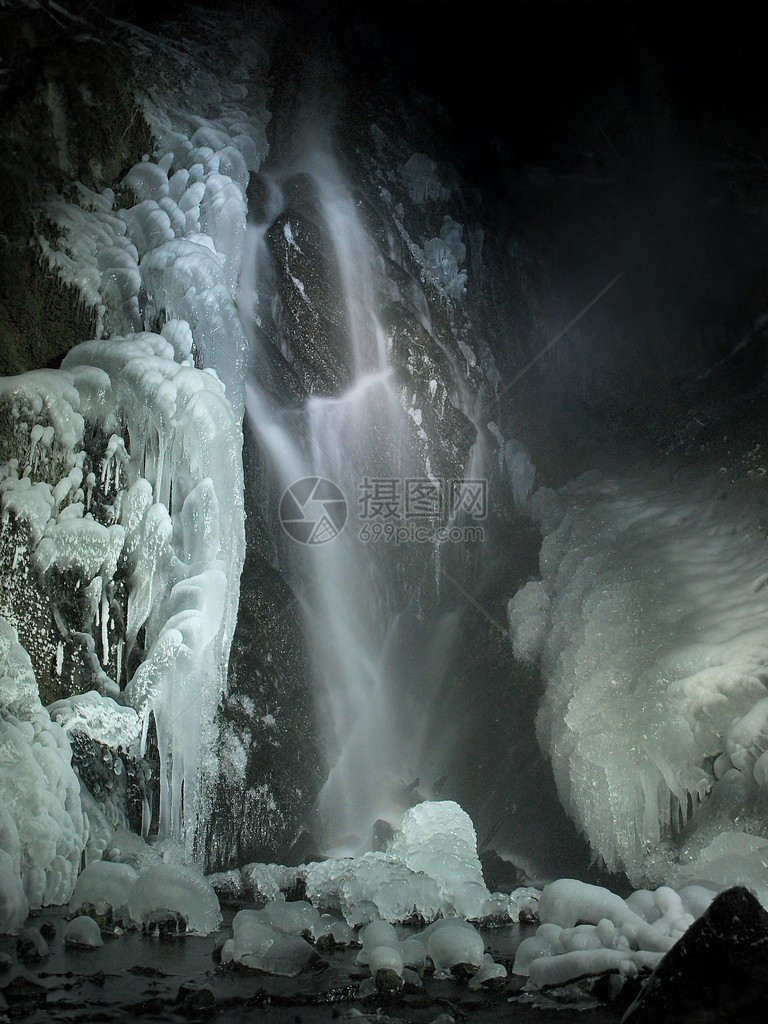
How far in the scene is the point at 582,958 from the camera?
3732 millimetres

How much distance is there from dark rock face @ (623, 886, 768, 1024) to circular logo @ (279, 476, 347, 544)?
645 centimetres

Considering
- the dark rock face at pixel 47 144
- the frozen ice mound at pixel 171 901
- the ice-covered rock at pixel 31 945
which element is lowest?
the frozen ice mound at pixel 171 901

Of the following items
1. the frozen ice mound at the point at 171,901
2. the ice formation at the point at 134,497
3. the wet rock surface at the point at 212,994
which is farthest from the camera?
the ice formation at the point at 134,497

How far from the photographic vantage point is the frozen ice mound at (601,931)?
3.72 metres

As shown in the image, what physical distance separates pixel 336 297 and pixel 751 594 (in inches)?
197

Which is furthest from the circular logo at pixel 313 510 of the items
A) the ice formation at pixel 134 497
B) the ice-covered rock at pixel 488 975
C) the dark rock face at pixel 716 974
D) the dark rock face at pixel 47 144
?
the dark rock face at pixel 716 974

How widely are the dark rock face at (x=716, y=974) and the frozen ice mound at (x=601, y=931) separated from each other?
42.4 inches

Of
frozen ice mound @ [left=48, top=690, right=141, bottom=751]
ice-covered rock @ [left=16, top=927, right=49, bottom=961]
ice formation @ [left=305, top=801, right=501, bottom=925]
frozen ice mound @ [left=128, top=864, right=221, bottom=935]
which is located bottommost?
ice formation @ [left=305, top=801, right=501, bottom=925]

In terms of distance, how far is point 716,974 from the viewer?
2.64 metres

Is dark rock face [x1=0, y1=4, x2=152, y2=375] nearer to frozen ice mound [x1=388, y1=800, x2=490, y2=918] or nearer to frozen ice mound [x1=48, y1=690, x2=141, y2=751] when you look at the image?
frozen ice mound [x1=48, y1=690, x2=141, y2=751]

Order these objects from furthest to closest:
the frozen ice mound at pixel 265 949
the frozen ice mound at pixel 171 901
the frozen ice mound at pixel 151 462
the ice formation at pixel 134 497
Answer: the frozen ice mound at pixel 151 462, the ice formation at pixel 134 497, the frozen ice mound at pixel 171 901, the frozen ice mound at pixel 265 949

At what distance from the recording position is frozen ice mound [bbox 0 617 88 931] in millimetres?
5000

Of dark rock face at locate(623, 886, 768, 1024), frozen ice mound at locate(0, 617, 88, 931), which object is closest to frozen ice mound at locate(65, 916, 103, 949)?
frozen ice mound at locate(0, 617, 88, 931)

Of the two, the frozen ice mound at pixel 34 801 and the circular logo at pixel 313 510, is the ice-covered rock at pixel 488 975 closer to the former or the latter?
the frozen ice mound at pixel 34 801
